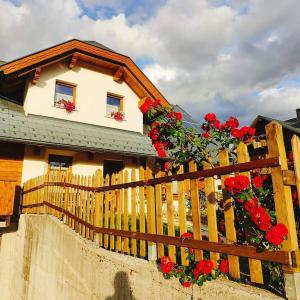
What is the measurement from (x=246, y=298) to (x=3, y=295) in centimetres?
1025

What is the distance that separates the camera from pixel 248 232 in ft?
8.91

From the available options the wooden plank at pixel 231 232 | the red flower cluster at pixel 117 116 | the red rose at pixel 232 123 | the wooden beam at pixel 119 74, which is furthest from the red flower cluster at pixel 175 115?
the wooden beam at pixel 119 74

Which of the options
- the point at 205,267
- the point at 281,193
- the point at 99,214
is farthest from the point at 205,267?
the point at 99,214

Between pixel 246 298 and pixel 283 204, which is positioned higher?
pixel 283 204

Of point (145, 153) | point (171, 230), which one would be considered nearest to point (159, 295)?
point (171, 230)

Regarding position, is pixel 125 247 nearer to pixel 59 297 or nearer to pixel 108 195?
pixel 108 195

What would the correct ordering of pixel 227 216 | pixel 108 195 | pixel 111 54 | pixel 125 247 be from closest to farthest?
pixel 227 216 → pixel 125 247 → pixel 108 195 → pixel 111 54

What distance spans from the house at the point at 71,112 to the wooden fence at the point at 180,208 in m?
4.86

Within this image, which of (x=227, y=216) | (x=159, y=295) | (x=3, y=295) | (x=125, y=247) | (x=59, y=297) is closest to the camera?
(x=227, y=216)

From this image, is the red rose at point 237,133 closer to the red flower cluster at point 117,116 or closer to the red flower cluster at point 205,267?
the red flower cluster at point 205,267

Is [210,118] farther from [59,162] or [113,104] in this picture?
[113,104]

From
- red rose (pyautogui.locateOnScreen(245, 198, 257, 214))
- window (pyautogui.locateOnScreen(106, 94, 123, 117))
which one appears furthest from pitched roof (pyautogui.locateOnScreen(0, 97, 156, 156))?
red rose (pyautogui.locateOnScreen(245, 198, 257, 214))

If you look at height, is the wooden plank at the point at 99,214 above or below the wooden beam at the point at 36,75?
below

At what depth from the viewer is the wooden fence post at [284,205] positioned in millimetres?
2326
